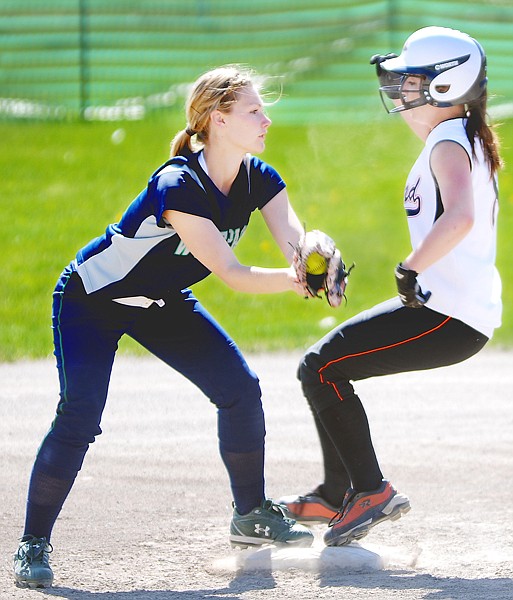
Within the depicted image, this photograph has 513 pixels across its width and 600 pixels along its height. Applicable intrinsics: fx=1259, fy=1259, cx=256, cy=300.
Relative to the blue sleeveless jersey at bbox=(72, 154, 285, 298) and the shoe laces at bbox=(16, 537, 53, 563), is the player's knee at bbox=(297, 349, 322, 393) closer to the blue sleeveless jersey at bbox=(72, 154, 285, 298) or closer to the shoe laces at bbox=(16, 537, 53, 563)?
the blue sleeveless jersey at bbox=(72, 154, 285, 298)

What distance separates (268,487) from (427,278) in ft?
5.36

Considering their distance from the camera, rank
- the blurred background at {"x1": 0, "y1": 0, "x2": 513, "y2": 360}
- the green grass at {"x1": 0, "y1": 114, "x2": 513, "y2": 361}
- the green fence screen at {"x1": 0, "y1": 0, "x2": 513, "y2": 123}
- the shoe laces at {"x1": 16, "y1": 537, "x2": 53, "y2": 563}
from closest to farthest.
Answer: the shoe laces at {"x1": 16, "y1": 537, "x2": 53, "y2": 563}
the green grass at {"x1": 0, "y1": 114, "x2": 513, "y2": 361}
the blurred background at {"x1": 0, "y1": 0, "x2": 513, "y2": 360}
the green fence screen at {"x1": 0, "y1": 0, "x2": 513, "y2": 123}

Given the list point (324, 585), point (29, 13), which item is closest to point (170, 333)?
point (324, 585)

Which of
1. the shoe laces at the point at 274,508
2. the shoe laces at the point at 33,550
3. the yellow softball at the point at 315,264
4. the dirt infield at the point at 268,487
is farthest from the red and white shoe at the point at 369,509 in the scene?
the shoe laces at the point at 33,550

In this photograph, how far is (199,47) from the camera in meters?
15.0

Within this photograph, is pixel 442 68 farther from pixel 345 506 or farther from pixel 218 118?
pixel 345 506

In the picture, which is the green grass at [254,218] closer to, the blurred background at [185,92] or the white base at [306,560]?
the blurred background at [185,92]

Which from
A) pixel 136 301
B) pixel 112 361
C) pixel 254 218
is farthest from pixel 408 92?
pixel 254 218

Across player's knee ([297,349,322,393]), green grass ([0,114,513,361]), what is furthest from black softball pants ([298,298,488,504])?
green grass ([0,114,513,361])

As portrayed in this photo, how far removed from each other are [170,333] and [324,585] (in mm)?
1009

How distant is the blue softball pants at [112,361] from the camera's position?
13.8ft

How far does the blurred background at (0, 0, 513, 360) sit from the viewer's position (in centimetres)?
1235

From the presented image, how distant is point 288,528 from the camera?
455 cm

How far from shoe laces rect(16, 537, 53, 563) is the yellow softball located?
1.30 metres
